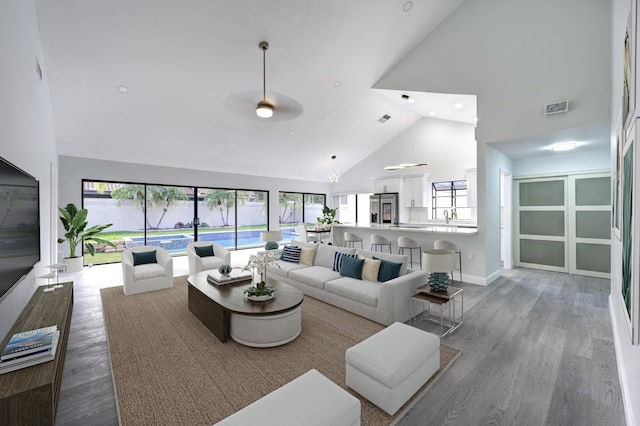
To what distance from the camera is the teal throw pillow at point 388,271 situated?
Result: 3.67 metres

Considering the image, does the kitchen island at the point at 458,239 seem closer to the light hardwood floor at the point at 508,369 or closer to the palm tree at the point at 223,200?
the light hardwood floor at the point at 508,369

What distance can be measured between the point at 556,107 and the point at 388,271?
11.9 ft

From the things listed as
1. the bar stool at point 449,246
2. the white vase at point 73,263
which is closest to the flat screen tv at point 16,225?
the white vase at point 73,263

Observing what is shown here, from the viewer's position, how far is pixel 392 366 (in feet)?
6.29

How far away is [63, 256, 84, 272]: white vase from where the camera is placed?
6.00 metres

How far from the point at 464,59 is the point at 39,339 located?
6589mm

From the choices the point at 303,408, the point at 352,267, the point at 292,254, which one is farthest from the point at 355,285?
the point at 303,408

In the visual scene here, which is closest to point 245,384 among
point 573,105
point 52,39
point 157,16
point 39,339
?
point 39,339

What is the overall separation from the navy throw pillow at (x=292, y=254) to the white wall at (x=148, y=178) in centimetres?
486

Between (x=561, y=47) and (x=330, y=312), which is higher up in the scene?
(x=561, y=47)

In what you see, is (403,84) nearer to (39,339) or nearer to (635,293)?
(635,293)

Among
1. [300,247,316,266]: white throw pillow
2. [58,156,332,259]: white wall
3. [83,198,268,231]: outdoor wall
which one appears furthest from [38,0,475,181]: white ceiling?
[300,247,316,266]: white throw pillow

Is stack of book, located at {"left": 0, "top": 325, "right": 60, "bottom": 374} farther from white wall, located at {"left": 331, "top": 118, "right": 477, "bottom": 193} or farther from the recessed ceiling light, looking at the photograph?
white wall, located at {"left": 331, "top": 118, "right": 477, "bottom": 193}

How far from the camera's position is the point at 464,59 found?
4.87 metres
